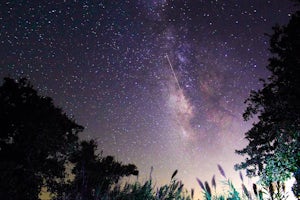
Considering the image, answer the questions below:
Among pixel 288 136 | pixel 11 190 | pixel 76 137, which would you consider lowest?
pixel 11 190

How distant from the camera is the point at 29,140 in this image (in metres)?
18.5

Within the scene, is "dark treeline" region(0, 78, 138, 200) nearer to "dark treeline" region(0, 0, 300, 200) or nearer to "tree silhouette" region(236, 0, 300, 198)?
"dark treeline" region(0, 0, 300, 200)

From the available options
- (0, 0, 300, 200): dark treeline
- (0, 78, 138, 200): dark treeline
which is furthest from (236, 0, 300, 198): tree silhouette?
(0, 78, 138, 200): dark treeline

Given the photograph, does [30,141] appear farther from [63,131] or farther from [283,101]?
[283,101]

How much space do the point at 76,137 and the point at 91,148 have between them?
8.83 metres

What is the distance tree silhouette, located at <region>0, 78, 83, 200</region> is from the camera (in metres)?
17.5

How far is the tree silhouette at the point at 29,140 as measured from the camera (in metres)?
17.5

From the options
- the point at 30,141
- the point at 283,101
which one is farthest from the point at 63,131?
the point at 283,101

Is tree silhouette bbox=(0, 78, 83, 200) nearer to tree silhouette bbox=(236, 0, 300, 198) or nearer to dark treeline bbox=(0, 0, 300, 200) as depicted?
dark treeline bbox=(0, 0, 300, 200)

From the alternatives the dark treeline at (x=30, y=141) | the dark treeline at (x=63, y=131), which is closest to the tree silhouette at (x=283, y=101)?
the dark treeline at (x=63, y=131)

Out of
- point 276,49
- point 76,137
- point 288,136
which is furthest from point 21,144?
point 276,49

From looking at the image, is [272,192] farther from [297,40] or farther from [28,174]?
[28,174]

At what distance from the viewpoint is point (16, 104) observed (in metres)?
19.5

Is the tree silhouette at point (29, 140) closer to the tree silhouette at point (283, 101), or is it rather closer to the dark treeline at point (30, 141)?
the dark treeline at point (30, 141)
